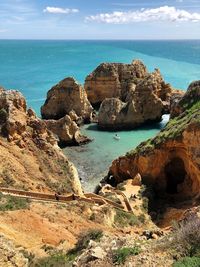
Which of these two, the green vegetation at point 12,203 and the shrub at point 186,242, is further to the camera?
the green vegetation at point 12,203

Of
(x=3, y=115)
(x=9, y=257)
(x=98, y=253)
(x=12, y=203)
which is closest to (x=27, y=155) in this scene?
(x=3, y=115)

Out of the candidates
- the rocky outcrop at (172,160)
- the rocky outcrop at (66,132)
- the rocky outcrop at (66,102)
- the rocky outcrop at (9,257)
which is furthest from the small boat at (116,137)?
the rocky outcrop at (9,257)

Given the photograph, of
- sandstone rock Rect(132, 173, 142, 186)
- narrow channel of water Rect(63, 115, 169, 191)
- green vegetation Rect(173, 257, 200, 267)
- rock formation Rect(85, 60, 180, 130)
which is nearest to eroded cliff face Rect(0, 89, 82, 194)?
sandstone rock Rect(132, 173, 142, 186)

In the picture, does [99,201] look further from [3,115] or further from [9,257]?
[9,257]

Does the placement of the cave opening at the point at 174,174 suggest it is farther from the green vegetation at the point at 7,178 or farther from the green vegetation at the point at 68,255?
the green vegetation at the point at 68,255

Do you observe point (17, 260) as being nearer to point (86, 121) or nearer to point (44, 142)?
point (44, 142)

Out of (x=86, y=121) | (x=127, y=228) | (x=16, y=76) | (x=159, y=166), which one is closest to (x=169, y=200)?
(x=159, y=166)
